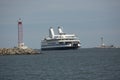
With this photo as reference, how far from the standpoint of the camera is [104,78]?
39.7 meters

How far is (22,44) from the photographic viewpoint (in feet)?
370

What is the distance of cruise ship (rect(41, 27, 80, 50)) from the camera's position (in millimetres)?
135500

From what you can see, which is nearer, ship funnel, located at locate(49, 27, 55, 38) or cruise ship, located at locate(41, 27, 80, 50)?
cruise ship, located at locate(41, 27, 80, 50)

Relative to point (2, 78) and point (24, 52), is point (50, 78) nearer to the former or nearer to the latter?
point (2, 78)

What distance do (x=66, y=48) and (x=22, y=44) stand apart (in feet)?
86.9

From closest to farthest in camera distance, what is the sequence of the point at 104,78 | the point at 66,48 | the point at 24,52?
the point at 104,78 → the point at 24,52 → the point at 66,48

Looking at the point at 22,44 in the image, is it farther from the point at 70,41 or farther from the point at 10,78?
the point at 10,78

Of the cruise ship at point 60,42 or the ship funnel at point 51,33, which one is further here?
the ship funnel at point 51,33

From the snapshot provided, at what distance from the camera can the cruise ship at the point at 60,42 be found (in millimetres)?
135500

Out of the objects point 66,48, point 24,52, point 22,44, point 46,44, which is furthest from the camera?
point 46,44

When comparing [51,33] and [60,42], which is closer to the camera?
[60,42]

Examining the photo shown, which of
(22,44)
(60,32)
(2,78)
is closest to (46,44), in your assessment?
(60,32)

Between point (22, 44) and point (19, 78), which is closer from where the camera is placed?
point (19, 78)

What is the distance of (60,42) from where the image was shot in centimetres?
13738
